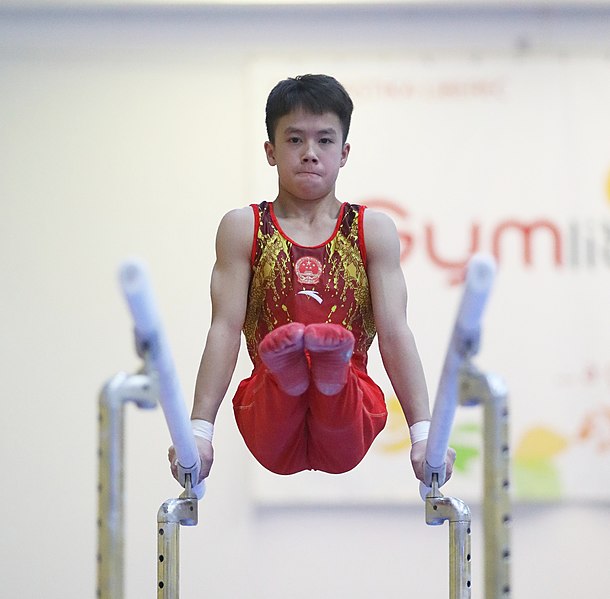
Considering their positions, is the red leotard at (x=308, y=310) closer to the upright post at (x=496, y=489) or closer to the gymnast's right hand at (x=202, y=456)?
the gymnast's right hand at (x=202, y=456)

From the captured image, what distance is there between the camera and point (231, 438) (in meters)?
5.38

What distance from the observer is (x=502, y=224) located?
543cm

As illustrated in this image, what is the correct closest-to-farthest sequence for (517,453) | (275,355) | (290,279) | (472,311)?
1. (472,311)
2. (275,355)
3. (290,279)
4. (517,453)

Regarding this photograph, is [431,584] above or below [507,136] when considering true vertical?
below

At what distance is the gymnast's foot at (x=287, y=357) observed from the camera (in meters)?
2.24

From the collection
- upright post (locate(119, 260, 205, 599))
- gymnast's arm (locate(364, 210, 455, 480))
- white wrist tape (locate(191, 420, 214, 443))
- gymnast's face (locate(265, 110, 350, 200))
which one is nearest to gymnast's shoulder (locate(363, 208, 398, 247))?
gymnast's arm (locate(364, 210, 455, 480))

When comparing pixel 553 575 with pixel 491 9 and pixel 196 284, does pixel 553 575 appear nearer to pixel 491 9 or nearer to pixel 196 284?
pixel 196 284

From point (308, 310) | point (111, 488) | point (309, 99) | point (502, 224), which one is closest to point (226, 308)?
point (308, 310)

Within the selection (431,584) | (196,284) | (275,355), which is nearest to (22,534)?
(196,284)

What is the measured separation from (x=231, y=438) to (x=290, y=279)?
2568mm

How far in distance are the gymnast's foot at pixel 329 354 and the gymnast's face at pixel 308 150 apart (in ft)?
2.07

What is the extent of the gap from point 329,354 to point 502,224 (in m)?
3.30

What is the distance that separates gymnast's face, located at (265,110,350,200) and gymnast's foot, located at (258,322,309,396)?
2.05 feet

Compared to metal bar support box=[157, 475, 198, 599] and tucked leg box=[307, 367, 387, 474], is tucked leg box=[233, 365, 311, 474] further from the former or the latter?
metal bar support box=[157, 475, 198, 599]
